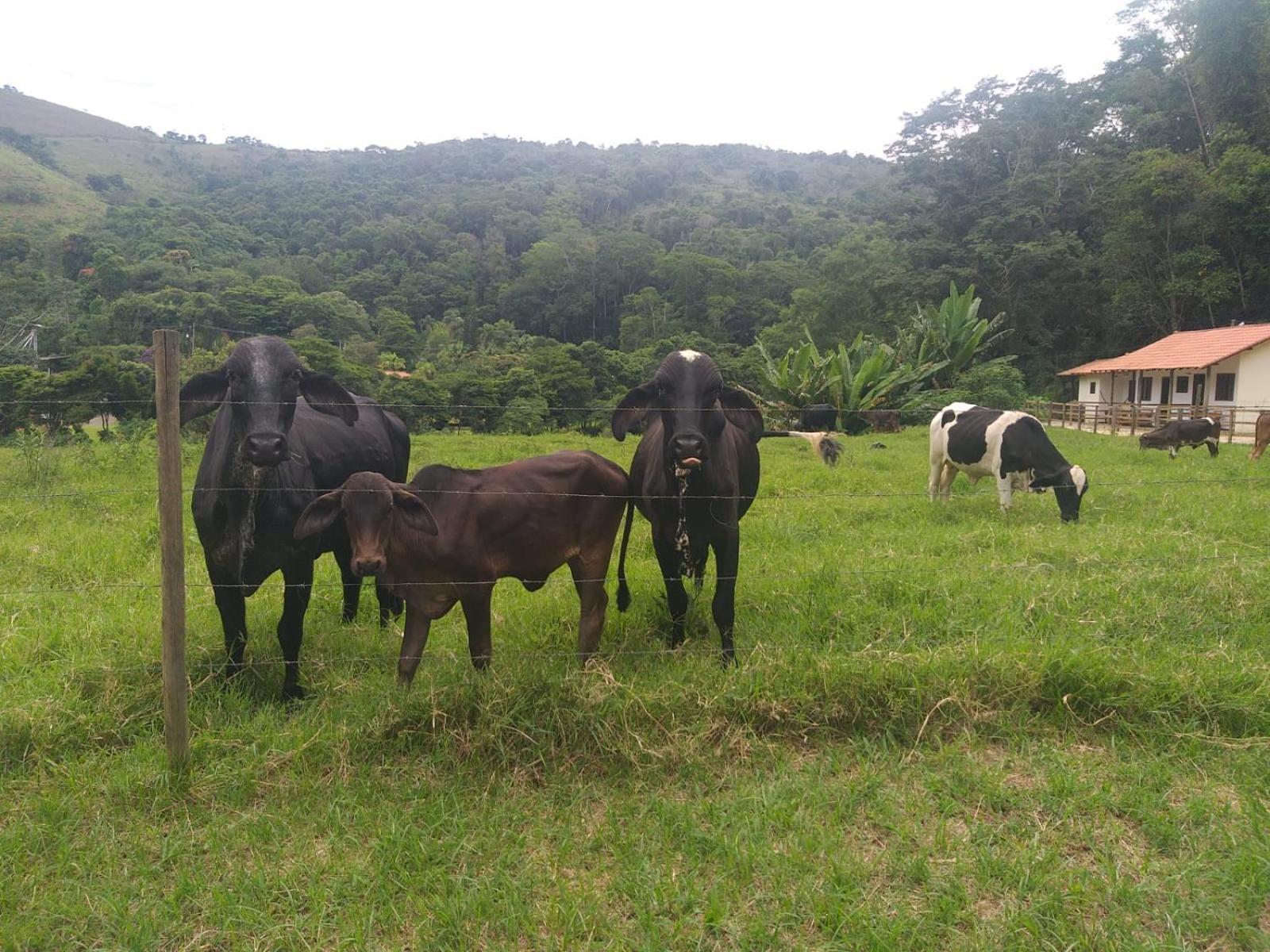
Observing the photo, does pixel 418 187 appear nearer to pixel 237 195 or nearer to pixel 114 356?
pixel 237 195

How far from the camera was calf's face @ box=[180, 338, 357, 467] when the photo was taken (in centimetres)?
362

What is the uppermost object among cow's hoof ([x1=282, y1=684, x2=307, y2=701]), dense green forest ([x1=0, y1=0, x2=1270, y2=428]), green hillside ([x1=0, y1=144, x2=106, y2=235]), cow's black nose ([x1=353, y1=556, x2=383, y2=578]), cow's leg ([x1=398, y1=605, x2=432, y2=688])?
green hillside ([x1=0, y1=144, x2=106, y2=235])

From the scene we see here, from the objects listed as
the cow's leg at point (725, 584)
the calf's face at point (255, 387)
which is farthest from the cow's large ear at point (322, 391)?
the cow's leg at point (725, 584)

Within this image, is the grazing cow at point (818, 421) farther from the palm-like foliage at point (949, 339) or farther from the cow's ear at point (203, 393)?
the cow's ear at point (203, 393)

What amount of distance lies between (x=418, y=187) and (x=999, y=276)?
9596 cm

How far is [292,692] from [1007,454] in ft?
26.1

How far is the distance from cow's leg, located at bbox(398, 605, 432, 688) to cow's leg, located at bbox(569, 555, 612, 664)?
82cm

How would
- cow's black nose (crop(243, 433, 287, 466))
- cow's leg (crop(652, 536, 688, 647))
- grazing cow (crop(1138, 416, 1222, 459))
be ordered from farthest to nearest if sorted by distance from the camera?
grazing cow (crop(1138, 416, 1222, 459))
cow's leg (crop(652, 536, 688, 647))
cow's black nose (crop(243, 433, 287, 466))

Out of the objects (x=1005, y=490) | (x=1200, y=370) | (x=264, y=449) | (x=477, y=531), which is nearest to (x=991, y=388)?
(x=1200, y=370)

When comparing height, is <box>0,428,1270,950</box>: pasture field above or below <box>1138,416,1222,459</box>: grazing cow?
below

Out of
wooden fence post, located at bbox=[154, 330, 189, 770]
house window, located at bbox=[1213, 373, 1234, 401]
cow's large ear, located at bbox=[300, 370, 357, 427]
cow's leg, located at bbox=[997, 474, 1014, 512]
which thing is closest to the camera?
wooden fence post, located at bbox=[154, 330, 189, 770]

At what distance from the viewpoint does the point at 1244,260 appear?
30.8m

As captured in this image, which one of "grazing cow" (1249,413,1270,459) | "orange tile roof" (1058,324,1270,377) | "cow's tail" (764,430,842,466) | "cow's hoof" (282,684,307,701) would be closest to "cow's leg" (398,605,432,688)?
"cow's hoof" (282,684,307,701)

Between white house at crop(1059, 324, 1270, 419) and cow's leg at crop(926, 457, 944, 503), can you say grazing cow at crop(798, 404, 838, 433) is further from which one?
cow's leg at crop(926, 457, 944, 503)
